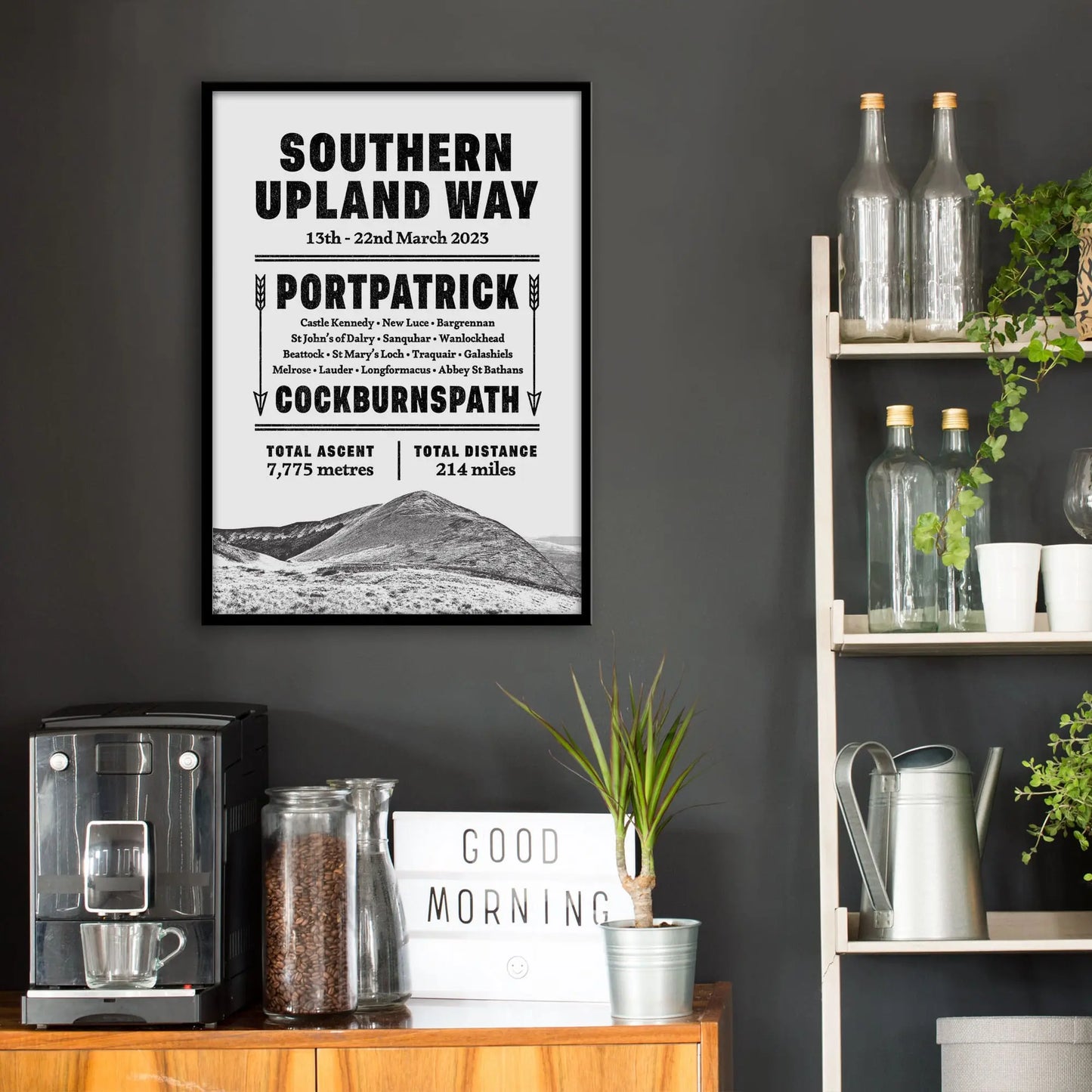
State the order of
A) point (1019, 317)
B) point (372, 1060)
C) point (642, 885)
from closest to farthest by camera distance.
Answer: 1. point (372, 1060)
2. point (642, 885)
3. point (1019, 317)

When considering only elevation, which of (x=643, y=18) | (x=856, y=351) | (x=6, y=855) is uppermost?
(x=643, y=18)

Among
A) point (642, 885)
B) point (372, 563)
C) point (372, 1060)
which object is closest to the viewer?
point (372, 1060)

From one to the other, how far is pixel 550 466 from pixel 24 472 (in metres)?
0.85

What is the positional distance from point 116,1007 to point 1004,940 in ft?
3.96

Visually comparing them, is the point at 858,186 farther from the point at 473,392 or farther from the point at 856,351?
the point at 473,392

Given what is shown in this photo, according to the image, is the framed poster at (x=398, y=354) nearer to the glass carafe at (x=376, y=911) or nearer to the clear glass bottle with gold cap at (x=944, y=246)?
the glass carafe at (x=376, y=911)

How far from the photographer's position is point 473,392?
7.03ft

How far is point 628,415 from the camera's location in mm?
2150

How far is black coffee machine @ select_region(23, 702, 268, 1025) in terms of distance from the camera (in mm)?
1751

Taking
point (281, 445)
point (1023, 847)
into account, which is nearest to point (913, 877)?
point (1023, 847)

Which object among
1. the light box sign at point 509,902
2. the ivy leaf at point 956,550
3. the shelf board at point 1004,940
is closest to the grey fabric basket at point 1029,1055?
the shelf board at point 1004,940

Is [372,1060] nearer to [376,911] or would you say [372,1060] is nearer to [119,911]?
[376,911]

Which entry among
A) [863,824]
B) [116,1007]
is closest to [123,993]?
[116,1007]

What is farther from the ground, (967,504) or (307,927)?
(967,504)
